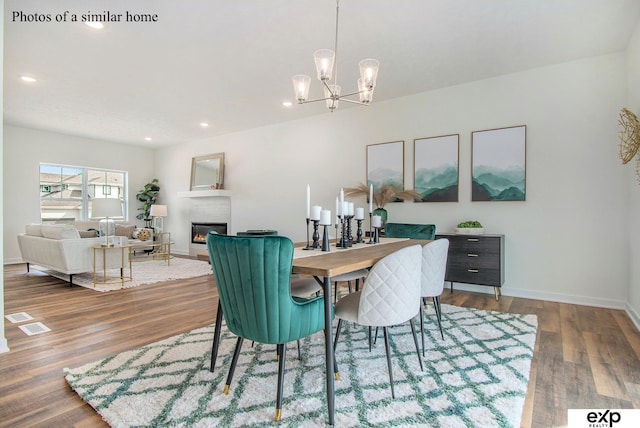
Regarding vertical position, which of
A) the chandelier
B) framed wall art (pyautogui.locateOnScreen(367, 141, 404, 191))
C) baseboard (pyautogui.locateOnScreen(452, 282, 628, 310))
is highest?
the chandelier

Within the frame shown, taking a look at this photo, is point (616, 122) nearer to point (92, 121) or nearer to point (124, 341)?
point (124, 341)

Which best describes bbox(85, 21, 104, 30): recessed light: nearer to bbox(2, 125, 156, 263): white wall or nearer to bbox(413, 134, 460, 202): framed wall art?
bbox(413, 134, 460, 202): framed wall art

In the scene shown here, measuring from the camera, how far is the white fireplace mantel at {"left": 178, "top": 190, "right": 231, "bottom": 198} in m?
6.97

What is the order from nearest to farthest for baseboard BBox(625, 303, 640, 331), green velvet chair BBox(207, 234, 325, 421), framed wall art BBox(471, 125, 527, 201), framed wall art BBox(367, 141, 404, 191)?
green velvet chair BBox(207, 234, 325, 421) → baseboard BBox(625, 303, 640, 331) → framed wall art BBox(471, 125, 527, 201) → framed wall art BBox(367, 141, 404, 191)

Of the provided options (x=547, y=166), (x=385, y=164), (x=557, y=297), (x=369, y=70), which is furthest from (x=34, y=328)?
(x=547, y=166)

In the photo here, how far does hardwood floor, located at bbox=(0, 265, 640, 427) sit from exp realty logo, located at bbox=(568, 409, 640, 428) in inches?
1.8

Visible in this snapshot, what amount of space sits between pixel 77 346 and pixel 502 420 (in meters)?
2.80

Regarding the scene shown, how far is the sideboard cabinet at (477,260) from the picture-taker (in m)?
3.67

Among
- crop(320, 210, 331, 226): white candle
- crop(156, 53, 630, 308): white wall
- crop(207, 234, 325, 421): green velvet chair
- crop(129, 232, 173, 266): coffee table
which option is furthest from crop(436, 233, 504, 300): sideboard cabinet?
crop(129, 232, 173, 266): coffee table

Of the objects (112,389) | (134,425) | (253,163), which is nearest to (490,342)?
(134,425)

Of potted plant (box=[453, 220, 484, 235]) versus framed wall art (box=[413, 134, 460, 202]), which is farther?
framed wall art (box=[413, 134, 460, 202])

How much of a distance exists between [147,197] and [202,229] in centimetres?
193

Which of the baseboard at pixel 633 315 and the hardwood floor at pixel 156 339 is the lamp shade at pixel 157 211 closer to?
the hardwood floor at pixel 156 339

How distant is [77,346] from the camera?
2.47 meters
